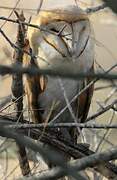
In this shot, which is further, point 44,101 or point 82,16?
point 44,101

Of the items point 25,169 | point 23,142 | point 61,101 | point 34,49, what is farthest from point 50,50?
point 23,142

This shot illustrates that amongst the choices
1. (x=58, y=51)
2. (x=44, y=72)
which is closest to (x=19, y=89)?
(x=58, y=51)

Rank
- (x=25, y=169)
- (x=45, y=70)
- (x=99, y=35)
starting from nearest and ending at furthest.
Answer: (x=45, y=70), (x=25, y=169), (x=99, y=35)

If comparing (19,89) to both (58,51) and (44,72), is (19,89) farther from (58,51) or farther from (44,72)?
(44,72)

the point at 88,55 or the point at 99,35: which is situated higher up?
the point at 88,55

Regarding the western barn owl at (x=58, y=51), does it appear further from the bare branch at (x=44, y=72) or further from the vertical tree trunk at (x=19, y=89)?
the bare branch at (x=44, y=72)

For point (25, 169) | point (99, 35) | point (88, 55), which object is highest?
point (88, 55)

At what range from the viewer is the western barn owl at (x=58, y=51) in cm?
221

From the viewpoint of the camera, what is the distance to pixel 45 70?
607mm

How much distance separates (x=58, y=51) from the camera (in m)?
2.10

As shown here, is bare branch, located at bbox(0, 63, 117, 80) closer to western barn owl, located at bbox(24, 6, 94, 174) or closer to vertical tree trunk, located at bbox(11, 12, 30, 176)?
vertical tree trunk, located at bbox(11, 12, 30, 176)

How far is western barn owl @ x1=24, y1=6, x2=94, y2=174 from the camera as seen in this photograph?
2.21 metres

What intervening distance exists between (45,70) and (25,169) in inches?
58.7

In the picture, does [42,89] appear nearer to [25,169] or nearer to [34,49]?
[34,49]
